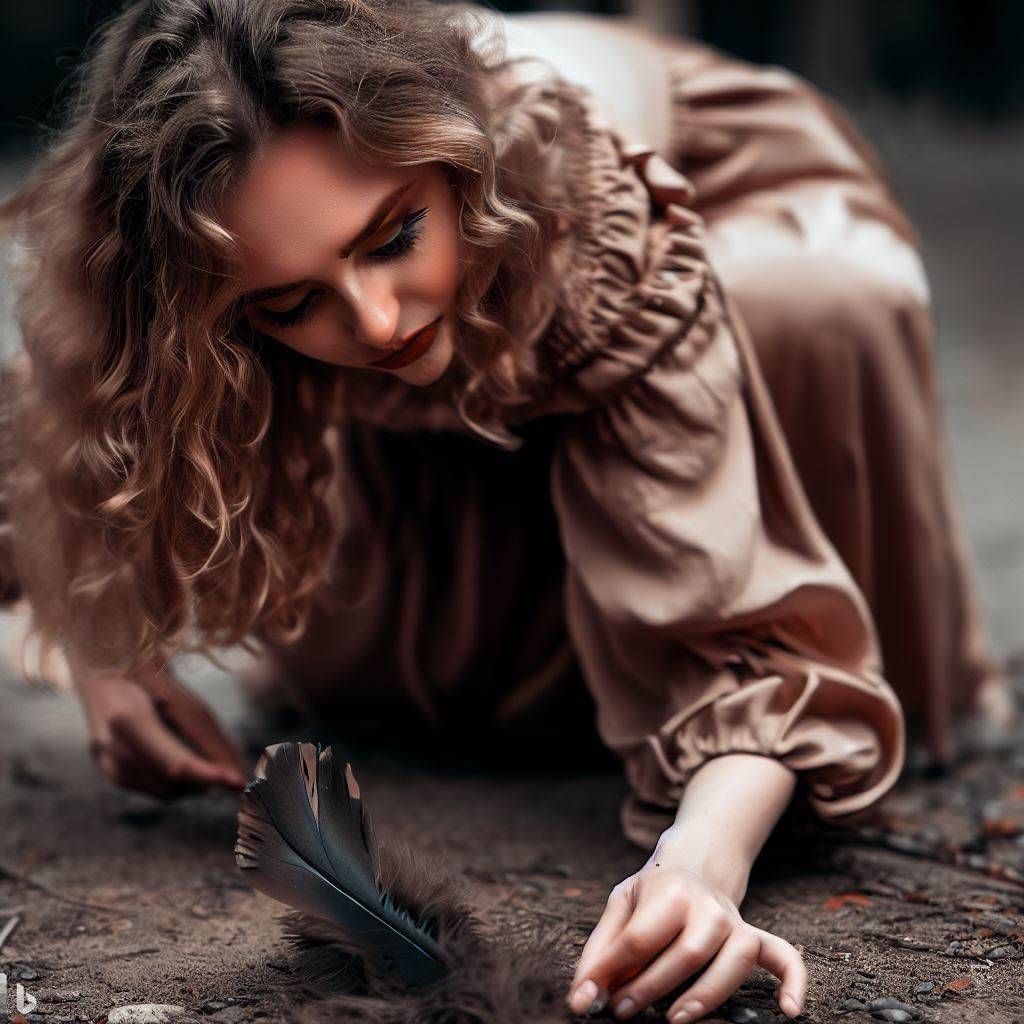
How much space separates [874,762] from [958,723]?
22.1 inches

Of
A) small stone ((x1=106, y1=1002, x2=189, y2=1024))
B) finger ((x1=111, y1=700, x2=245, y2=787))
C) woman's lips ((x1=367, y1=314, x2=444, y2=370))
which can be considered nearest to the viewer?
small stone ((x1=106, y1=1002, x2=189, y2=1024))

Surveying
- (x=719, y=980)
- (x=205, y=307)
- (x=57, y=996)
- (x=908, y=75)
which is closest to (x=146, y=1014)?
(x=57, y=996)

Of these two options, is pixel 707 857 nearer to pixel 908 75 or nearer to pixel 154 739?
pixel 154 739

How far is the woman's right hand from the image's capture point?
63.7 inches

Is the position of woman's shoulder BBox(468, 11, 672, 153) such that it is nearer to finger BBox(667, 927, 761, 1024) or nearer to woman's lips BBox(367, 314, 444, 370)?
woman's lips BBox(367, 314, 444, 370)

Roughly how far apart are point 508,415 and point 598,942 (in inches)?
22.4

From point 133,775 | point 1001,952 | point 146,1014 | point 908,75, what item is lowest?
point 133,775

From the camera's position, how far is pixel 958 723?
192cm

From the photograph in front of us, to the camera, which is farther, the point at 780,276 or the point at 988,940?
the point at 780,276

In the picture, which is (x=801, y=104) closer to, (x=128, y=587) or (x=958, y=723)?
(x=958, y=723)

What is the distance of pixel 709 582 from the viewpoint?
1.37 meters

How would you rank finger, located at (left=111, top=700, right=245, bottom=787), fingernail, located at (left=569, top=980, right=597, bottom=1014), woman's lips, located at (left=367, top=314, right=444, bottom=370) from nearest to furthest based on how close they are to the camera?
fingernail, located at (left=569, top=980, right=597, bottom=1014) → woman's lips, located at (left=367, top=314, right=444, bottom=370) → finger, located at (left=111, top=700, right=245, bottom=787)

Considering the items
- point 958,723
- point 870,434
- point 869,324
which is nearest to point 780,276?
point 869,324

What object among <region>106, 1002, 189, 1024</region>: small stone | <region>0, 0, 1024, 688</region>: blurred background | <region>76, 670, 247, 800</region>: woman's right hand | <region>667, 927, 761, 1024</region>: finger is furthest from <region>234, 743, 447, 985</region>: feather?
<region>0, 0, 1024, 688</region>: blurred background
